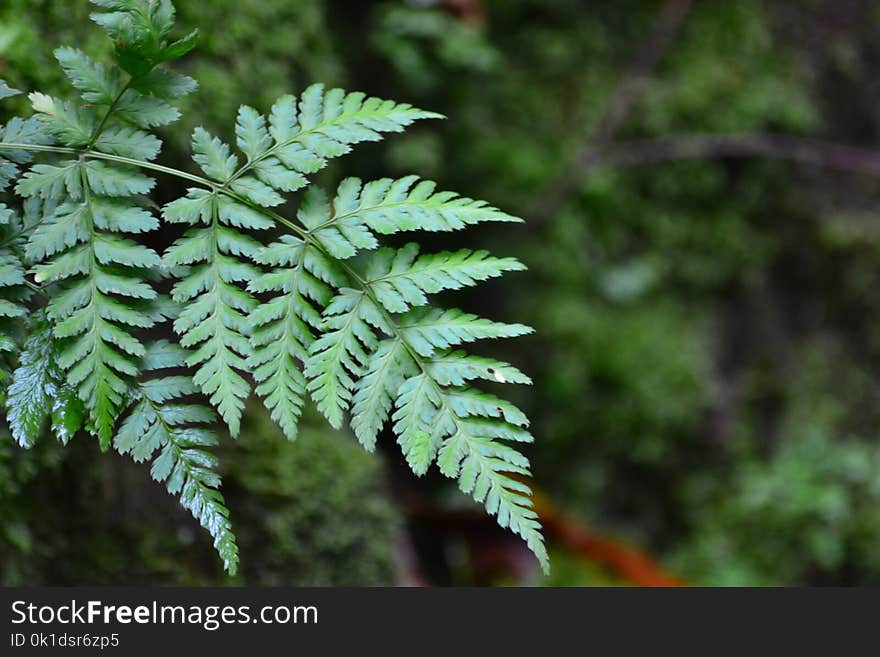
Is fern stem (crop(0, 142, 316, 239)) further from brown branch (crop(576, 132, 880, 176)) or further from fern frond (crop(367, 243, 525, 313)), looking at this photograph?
brown branch (crop(576, 132, 880, 176))

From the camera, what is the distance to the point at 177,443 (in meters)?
1.85

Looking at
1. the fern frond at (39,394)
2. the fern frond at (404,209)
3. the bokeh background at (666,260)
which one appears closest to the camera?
the fern frond at (39,394)

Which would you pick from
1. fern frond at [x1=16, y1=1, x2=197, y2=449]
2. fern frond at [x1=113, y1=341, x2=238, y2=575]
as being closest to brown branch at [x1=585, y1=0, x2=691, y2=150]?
fern frond at [x1=16, y1=1, x2=197, y2=449]

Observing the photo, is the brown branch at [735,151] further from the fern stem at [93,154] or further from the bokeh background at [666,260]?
the fern stem at [93,154]

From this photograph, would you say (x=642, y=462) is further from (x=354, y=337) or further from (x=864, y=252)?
(x=354, y=337)

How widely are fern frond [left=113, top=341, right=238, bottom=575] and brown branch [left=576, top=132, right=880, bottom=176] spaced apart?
3.10 m

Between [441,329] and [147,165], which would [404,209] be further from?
[147,165]

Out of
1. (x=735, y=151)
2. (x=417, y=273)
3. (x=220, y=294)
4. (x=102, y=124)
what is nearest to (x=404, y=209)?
(x=417, y=273)

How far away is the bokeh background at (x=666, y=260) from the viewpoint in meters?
3.97

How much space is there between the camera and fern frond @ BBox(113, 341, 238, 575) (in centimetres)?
179

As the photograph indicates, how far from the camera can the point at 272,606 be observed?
236 centimetres

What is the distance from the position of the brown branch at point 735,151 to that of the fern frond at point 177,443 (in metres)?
3.10

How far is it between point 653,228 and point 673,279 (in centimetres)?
33

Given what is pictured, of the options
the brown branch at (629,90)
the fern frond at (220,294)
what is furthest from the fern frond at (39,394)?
the brown branch at (629,90)
